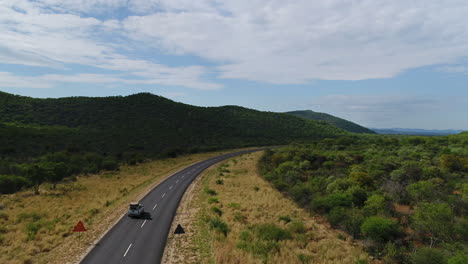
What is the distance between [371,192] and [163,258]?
2201 centimetres

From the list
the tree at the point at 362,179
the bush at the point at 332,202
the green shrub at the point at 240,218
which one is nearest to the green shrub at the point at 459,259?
the bush at the point at 332,202

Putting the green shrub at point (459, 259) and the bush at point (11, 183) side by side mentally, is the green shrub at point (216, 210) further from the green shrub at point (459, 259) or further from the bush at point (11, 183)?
the bush at point (11, 183)

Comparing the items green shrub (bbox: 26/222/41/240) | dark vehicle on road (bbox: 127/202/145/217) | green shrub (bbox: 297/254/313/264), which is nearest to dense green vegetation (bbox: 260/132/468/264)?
green shrub (bbox: 297/254/313/264)

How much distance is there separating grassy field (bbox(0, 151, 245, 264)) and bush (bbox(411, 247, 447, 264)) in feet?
71.8

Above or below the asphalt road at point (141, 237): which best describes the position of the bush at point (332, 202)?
above

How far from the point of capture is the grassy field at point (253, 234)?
1561 cm

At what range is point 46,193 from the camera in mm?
30703

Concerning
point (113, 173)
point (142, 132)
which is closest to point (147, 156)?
point (113, 173)

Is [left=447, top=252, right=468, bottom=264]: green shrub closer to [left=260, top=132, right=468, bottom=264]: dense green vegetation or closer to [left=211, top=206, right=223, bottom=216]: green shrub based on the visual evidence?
[left=260, top=132, right=468, bottom=264]: dense green vegetation

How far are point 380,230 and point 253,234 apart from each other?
378 inches

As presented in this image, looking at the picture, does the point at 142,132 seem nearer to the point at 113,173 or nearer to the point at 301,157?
the point at 113,173

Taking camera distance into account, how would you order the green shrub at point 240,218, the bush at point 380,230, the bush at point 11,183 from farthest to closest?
the bush at point 11,183 < the green shrub at point 240,218 < the bush at point 380,230

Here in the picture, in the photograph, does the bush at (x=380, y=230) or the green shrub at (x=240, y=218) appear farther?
the green shrub at (x=240, y=218)

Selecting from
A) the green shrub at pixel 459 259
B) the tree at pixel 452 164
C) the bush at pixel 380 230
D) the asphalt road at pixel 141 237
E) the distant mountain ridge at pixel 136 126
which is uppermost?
the distant mountain ridge at pixel 136 126
